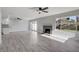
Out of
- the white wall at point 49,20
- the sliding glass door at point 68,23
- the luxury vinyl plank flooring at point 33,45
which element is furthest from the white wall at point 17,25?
the sliding glass door at point 68,23

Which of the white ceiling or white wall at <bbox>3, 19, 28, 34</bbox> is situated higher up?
the white ceiling

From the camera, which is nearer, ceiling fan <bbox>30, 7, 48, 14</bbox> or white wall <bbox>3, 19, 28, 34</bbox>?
ceiling fan <bbox>30, 7, 48, 14</bbox>

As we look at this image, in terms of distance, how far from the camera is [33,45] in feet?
9.45

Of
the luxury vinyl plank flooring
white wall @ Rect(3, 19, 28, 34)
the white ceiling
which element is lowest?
the luxury vinyl plank flooring

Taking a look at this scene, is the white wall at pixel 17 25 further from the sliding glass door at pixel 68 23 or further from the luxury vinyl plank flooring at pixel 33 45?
the sliding glass door at pixel 68 23

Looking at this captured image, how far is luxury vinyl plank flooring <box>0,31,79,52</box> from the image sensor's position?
2842 millimetres

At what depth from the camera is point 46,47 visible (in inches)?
114

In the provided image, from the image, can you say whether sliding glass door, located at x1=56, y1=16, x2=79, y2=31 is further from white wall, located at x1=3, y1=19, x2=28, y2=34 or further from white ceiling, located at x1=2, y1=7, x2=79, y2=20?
white wall, located at x1=3, y1=19, x2=28, y2=34

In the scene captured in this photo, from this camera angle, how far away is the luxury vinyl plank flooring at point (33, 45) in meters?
2.84

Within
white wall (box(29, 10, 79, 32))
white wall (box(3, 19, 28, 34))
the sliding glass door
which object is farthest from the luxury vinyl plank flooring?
white wall (box(29, 10, 79, 32))

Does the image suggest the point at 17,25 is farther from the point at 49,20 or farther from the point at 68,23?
the point at 68,23

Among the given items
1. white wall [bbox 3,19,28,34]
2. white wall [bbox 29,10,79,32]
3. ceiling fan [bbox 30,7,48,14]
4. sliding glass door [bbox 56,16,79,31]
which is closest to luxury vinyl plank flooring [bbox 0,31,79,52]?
white wall [bbox 3,19,28,34]

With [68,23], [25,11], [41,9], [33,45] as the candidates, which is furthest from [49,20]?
[33,45]
